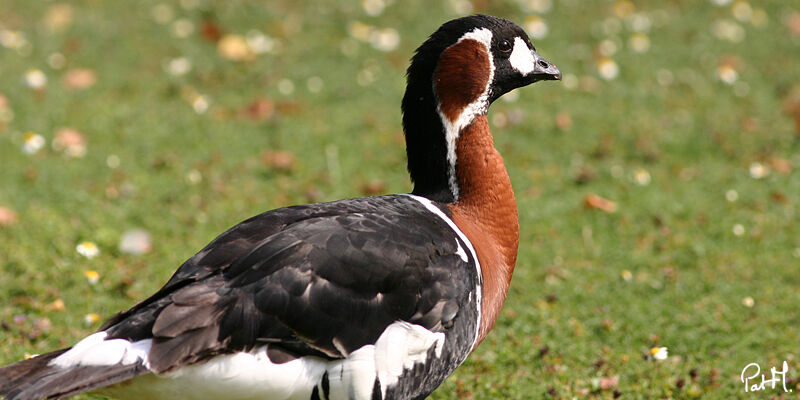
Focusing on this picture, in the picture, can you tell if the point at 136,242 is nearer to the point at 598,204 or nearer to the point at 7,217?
the point at 7,217

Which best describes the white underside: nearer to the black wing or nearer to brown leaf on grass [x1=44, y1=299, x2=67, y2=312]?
the black wing

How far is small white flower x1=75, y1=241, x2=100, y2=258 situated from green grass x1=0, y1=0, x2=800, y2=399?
0.06m

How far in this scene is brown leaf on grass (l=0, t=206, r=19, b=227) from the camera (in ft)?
21.0

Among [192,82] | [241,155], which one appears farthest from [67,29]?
[241,155]

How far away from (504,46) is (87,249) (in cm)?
308

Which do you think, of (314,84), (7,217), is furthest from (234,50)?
(7,217)

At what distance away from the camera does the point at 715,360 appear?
205 inches

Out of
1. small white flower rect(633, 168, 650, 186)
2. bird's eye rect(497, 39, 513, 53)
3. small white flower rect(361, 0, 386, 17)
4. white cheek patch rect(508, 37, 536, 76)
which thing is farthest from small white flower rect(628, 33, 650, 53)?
bird's eye rect(497, 39, 513, 53)

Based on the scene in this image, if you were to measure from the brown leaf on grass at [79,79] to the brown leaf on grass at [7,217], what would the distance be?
2.81 meters

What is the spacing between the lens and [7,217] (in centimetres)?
644

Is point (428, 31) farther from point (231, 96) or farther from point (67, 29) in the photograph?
point (67, 29)

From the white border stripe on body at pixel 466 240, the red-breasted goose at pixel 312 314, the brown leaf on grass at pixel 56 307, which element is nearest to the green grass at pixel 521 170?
the brown leaf on grass at pixel 56 307

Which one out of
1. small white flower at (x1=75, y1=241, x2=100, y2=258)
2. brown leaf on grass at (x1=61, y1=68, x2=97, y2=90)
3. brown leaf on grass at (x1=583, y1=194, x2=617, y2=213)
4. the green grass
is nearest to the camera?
the green grass

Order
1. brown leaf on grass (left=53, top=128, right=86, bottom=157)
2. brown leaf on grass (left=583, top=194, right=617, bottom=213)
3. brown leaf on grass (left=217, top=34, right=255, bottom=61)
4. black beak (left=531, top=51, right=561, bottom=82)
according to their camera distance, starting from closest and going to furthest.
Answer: black beak (left=531, top=51, right=561, bottom=82) → brown leaf on grass (left=583, top=194, right=617, bottom=213) → brown leaf on grass (left=53, top=128, right=86, bottom=157) → brown leaf on grass (left=217, top=34, right=255, bottom=61)
